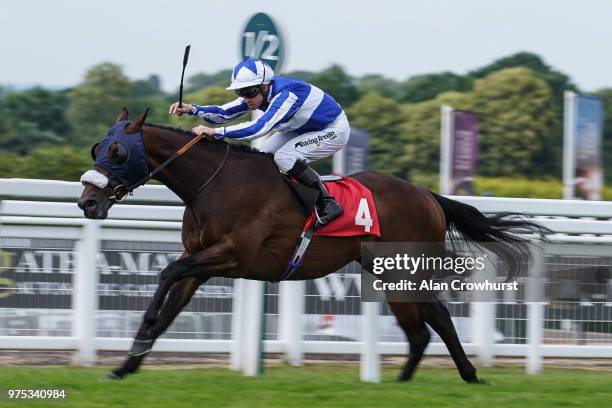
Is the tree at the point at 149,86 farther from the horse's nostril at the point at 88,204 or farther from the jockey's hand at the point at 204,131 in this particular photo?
the horse's nostril at the point at 88,204

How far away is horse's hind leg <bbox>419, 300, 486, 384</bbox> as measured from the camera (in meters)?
7.07

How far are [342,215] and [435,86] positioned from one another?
58.6m

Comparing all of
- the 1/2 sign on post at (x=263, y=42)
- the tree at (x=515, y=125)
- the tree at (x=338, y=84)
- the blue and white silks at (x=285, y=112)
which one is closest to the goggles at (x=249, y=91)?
the blue and white silks at (x=285, y=112)

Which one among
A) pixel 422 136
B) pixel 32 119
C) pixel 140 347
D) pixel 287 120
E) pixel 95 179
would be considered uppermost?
pixel 32 119

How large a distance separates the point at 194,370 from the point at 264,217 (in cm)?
143

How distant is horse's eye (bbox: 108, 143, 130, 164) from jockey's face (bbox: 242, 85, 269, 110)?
848 millimetres

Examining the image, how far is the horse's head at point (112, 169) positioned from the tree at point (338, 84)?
55.8 meters

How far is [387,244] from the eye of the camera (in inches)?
284

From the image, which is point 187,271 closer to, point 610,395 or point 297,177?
point 297,177

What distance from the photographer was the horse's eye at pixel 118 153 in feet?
20.9

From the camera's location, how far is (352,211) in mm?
6996

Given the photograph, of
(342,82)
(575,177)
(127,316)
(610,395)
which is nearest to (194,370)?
(127,316)

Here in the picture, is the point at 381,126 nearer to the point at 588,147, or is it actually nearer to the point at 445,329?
the point at 588,147

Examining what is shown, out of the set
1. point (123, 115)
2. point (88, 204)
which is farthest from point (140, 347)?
point (123, 115)
